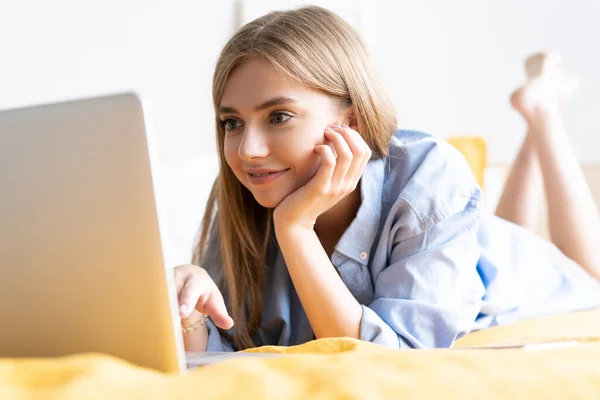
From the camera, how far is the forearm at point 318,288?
4.19 feet

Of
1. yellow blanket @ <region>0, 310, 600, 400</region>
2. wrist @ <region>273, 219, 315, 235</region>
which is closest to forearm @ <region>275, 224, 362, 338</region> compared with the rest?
wrist @ <region>273, 219, 315, 235</region>

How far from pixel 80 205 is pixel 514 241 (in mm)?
1332

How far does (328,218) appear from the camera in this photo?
1561mm

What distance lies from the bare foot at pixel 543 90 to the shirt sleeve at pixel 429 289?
65 centimetres

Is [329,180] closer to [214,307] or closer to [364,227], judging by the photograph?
[364,227]

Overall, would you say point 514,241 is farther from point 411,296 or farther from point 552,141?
point 411,296

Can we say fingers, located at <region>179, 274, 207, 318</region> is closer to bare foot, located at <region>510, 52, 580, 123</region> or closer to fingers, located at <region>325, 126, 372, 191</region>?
fingers, located at <region>325, 126, 372, 191</region>

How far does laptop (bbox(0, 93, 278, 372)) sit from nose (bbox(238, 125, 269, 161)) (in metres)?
0.63

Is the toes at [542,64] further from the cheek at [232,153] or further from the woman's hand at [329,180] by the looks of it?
the cheek at [232,153]

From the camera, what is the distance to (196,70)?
9.42ft

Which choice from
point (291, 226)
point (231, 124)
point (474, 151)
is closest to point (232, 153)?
point (231, 124)

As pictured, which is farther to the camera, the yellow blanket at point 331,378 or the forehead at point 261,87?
the forehead at point 261,87

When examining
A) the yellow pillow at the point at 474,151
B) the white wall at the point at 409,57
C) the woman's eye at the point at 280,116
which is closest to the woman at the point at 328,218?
the woman's eye at the point at 280,116

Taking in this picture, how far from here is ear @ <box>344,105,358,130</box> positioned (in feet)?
4.71
